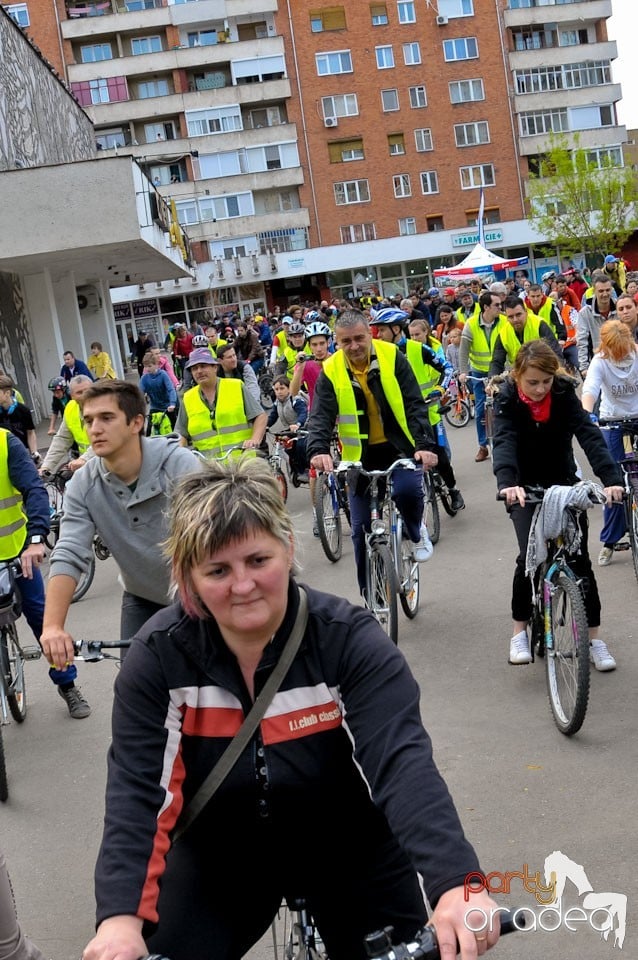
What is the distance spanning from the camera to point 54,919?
189 inches

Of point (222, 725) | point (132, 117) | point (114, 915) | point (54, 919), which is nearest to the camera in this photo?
point (114, 915)

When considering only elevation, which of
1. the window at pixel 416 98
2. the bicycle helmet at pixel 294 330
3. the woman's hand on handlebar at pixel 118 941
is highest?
the window at pixel 416 98

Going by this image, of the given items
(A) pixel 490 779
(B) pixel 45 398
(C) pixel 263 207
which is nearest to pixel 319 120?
(C) pixel 263 207

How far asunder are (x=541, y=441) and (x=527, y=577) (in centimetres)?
79

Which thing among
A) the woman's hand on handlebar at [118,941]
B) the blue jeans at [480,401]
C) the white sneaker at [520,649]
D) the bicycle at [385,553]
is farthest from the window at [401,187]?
the woman's hand on handlebar at [118,941]

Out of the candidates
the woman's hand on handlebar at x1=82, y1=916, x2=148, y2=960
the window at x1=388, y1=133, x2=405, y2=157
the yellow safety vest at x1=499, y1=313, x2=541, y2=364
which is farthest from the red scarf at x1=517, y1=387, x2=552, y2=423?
the window at x1=388, y1=133, x2=405, y2=157

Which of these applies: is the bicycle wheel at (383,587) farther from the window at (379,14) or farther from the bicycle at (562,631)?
the window at (379,14)

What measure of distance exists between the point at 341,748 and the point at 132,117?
233 feet

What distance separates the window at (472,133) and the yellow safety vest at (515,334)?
61.1 m

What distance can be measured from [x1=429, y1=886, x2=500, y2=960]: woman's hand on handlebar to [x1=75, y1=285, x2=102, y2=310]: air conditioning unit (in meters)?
41.1

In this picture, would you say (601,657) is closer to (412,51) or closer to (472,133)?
Answer: (472,133)

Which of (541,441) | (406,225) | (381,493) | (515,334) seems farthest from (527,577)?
(406,225)

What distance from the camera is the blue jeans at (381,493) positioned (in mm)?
8172

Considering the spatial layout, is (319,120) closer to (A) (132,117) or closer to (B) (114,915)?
(A) (132,117)
